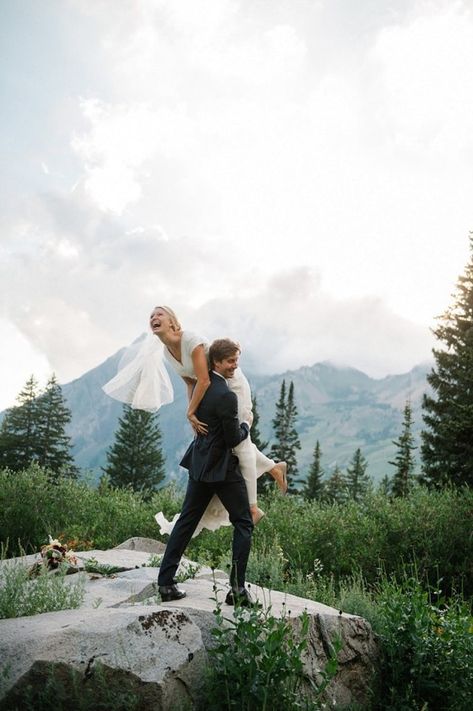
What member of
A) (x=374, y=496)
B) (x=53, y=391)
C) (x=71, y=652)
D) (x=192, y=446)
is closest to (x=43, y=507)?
(x=374, y=496)

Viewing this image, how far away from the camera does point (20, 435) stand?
198 feet

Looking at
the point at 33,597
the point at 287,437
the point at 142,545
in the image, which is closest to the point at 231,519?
the point at 33,597

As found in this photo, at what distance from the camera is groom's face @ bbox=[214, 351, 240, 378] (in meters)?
5.52

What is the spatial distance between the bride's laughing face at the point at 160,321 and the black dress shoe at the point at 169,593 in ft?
8.01

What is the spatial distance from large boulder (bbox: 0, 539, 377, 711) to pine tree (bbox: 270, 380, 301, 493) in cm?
6229

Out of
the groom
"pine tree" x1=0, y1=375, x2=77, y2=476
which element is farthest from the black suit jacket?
"pine tree" x1=0, y1=375, x2=77, y2=476

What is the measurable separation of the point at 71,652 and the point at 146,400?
10.7ft

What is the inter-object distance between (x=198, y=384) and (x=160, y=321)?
86 centimetres

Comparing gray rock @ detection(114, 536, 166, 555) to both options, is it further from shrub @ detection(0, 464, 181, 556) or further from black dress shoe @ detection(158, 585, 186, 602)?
black dress shoe @ detection(158, 585, 186, 602)

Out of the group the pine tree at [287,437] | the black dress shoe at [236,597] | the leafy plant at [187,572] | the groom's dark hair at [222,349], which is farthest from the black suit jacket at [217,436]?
the pine tree at [287,437]

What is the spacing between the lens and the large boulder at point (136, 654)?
4043 mm

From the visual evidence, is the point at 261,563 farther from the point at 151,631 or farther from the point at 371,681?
the point at 151,631

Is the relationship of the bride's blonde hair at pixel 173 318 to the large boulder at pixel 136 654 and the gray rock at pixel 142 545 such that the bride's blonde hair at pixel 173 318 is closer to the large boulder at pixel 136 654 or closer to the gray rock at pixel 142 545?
the large boulder at pixel 136 654

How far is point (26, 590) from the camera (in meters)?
5.84
